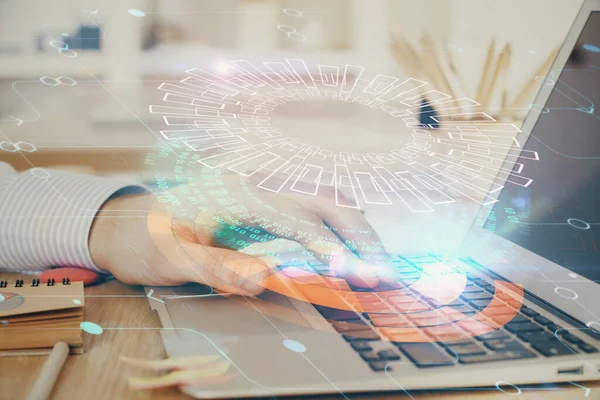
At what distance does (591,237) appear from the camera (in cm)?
51

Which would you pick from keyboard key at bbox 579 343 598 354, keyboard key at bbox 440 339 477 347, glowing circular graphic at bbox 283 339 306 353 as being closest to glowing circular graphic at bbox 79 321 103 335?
glowing circular graphic at bbox 283 339 306 353

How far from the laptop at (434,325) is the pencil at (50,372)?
0.21 feet

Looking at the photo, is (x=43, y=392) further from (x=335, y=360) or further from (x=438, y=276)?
(x=438, y=276)

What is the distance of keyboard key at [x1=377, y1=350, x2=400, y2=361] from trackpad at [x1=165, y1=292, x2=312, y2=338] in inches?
2.1

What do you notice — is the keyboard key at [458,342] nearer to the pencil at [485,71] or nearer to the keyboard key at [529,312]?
the keyboard key at [529,312]

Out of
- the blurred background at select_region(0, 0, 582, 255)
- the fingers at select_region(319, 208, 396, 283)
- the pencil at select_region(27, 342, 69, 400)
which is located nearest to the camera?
the pencil at select_region(27, 342, 69, 400)

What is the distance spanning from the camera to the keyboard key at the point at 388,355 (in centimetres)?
35

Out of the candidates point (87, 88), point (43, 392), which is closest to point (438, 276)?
point (43, 392)

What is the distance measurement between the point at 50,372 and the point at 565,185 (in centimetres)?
49

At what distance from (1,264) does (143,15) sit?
1.52 ft

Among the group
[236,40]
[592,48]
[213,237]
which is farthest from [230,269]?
[592,48]

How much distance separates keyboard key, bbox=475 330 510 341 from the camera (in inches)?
14.7

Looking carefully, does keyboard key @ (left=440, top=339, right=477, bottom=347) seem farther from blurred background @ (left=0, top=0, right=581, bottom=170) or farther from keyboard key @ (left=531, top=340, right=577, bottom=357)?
blurred background @ (left=0, top=0, right=581, bottom=170)

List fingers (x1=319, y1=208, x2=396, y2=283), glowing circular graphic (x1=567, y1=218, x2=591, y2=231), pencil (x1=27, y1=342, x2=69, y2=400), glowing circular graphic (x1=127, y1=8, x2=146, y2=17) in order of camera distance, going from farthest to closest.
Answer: glowing circular graphic (x1=127, y1=8, x2=146, y2=17), glowing circular graphic (x1=567, y1=218, x2=591, y2=231), fingers (x1=319, y1=208, x2=396, y2=283), pencil (x1=27, y1=342, x2=69, y2=400)
